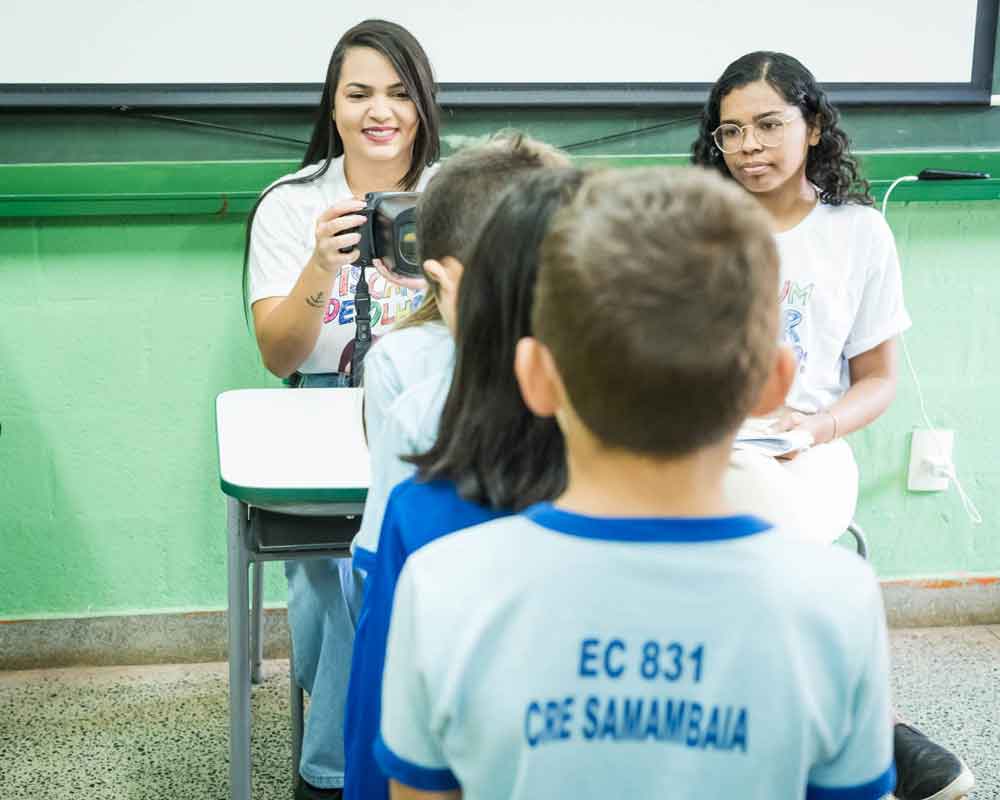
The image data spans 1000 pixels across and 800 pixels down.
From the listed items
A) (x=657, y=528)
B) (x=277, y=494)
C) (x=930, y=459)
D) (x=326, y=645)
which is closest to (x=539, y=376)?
(x=657, y=528)

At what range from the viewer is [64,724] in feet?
7.15

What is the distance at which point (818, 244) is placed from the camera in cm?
200

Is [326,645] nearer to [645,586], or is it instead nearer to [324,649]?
[324,649]

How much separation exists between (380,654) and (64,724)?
145 centimetres

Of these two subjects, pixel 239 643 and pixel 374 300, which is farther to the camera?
pixel 374 300

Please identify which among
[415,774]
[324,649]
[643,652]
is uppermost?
[643,652]

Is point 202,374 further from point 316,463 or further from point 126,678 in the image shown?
point 316,463

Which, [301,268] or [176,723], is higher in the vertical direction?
[301,268]

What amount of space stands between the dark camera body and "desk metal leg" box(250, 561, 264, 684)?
2.39 ft

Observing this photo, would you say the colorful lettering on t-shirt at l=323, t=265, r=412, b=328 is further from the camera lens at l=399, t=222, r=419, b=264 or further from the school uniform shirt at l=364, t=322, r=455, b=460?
the school uniform shirt at l=364, t=322, r=455, b=460

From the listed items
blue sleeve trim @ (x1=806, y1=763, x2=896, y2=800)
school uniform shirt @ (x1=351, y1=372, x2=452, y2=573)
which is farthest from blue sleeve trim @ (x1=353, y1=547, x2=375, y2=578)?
blue sleeve trim @ (x1=806, y1=763, x2=896, y2=800)

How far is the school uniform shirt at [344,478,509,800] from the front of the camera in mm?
916

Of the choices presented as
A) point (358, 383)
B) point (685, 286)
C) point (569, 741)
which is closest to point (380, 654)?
point (569, 741)

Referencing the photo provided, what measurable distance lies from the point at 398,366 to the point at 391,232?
425 millimetres
